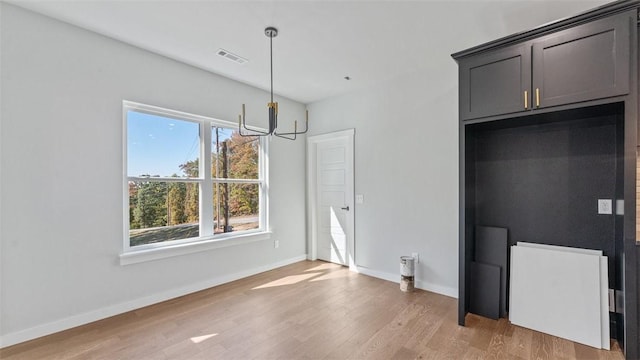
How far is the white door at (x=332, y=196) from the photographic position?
4.46 metres

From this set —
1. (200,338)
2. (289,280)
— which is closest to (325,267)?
(289,280)

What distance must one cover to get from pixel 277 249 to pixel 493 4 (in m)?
4.00

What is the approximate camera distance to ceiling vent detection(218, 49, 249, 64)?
10.4 ft

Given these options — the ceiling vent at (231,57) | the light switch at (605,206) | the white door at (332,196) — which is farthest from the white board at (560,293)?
the ceiling vent at (231,57)

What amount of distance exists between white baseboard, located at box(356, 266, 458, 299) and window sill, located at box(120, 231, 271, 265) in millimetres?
1620

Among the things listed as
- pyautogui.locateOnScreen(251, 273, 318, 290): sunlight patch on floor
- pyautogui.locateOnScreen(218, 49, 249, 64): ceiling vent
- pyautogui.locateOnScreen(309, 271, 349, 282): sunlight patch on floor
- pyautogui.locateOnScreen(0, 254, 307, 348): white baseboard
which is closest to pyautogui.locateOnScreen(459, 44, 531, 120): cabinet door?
pyautogui.locateOnScreen(218, 49, 249, 64): ceiling vent

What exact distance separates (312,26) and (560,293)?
3.26 meters

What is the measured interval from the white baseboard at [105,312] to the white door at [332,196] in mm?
1387

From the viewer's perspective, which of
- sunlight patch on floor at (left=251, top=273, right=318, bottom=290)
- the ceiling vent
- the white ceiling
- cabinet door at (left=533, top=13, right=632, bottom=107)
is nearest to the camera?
cabinet door at (left=533, top=13, right=632, bottom=107)

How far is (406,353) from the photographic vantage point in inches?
88.3

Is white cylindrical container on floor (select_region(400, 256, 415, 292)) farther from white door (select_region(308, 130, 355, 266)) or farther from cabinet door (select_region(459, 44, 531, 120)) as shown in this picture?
cabinet door (select_region(459, 44, 531, 120))

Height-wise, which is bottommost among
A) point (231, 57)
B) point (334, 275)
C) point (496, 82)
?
point (334, 275)

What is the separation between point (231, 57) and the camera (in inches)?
130

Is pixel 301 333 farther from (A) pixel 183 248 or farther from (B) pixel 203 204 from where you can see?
(B) pixel 203 204
